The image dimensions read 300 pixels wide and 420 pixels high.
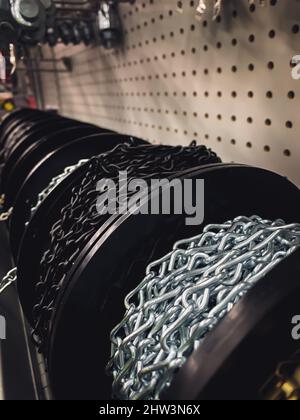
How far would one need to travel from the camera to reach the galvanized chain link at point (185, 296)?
1.44 ft

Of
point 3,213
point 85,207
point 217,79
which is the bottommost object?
point 3,213

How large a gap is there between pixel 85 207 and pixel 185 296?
291 mm

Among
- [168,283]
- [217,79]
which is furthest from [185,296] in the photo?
[217,79]

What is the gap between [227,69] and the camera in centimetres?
101

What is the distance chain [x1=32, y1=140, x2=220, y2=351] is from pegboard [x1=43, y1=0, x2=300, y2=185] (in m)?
0.25

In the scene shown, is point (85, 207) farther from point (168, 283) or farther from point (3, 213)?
point (3, 213)

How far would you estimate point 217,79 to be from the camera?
3.51 feet

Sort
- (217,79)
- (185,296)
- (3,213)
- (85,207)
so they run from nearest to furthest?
(185,296) → (85,207) → (217,79) → (3,213)

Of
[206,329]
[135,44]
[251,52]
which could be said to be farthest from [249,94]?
[135,44]

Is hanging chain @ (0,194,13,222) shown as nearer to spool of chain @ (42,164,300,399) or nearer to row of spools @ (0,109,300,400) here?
row of spools @ (0,109,300,400)

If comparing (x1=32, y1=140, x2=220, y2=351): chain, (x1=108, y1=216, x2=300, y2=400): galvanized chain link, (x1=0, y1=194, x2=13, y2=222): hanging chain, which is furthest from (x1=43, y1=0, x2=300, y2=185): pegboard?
(x1=0, y1=194, x2=13, y2=222): hanging chain

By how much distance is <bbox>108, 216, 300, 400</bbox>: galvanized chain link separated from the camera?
44 cm

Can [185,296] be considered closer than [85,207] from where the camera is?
Yes
